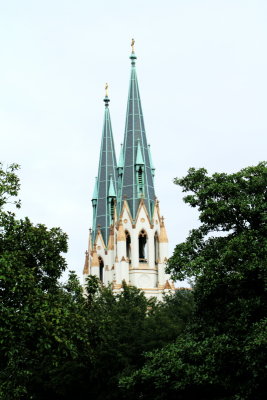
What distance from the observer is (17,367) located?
20828 millimetres

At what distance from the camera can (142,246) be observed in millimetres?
61688

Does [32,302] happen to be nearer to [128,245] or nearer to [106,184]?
[128,245]

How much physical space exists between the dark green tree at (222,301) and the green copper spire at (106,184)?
146 ft

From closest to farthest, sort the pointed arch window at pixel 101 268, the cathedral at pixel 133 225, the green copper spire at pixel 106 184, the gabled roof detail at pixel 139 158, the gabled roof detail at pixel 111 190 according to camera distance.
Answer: the cathedral at pixel 133 225
the gabled roof detail at pixel 139 158
the pointed arch window at pixel 101 268
the gabled roof detail at pixel 111 190
the green copper spire at pixel 106 184

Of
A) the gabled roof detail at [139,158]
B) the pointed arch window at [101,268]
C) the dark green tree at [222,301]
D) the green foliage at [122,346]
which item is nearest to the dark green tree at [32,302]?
the dark green tree at [222,301]

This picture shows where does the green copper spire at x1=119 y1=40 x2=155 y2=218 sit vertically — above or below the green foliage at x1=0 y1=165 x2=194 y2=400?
above

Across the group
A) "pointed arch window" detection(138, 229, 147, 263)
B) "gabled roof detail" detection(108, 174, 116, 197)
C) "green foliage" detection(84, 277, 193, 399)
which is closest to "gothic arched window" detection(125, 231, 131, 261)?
"pointed arch window" detection(138, 229, 147, 263)

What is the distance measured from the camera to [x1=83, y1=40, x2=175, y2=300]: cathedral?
59844 millimetres

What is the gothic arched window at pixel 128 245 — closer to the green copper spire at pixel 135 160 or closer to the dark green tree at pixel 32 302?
the green copper spire at pixel 135 160

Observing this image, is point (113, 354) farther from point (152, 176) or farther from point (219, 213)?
point (152, 176)

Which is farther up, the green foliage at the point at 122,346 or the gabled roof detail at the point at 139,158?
the gabled roof detail at the point at 139,158

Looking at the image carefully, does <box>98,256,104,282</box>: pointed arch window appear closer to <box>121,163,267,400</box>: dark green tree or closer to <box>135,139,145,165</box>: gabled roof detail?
<box>135,139,145,165</box>: gabled roof detail

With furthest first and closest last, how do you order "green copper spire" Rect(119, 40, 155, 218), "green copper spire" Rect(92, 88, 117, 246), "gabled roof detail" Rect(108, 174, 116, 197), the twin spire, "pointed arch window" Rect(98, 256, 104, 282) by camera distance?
"green copper spire" Rect(92, 88, 117, 246) < "gabled roof detail" Rect(108, 174, 116, 197) < "pointed arch window" Rect(98, 256, 104, 282) < the twin spire < "green copper spire" Rect(119, 40, 155, 218)

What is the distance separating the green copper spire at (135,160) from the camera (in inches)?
2397
